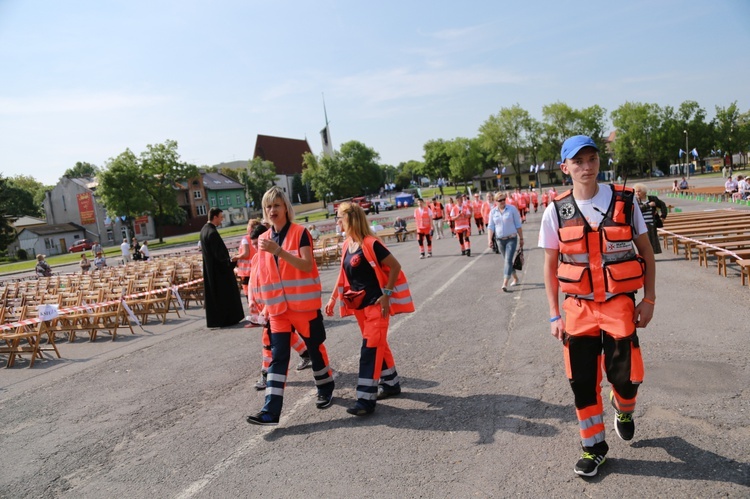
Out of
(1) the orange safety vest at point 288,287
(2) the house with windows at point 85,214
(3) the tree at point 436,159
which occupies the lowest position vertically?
(1) the orange safety vest at point 288,287

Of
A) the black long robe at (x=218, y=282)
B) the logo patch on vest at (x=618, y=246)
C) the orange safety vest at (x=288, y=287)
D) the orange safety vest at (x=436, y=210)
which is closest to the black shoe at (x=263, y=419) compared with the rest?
the orange safety vest at (x=288, y=287)

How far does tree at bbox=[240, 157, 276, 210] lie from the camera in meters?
91.1

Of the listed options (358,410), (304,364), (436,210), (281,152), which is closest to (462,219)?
(436,210)

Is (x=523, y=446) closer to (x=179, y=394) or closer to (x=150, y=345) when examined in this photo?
(x=179, y=394)

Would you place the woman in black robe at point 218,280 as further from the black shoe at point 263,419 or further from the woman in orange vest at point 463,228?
the woman in orange vest at point 463,228

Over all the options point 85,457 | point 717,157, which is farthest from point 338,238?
point 717,157

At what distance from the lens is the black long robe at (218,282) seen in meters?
9.14

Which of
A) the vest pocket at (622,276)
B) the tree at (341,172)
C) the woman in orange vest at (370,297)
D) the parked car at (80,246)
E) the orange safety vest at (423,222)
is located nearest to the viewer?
the vest pocket at (622,276)

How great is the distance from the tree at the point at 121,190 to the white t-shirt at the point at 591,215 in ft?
193

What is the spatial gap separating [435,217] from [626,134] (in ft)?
276

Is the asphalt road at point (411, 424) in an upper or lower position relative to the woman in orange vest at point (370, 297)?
lower

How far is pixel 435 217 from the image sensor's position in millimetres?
23766

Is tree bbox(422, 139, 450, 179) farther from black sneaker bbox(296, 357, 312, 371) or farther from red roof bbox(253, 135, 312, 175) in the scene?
black sneaker bbox(296, 357, 312, 371)

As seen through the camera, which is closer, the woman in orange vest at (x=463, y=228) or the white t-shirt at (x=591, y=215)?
the white t-shirt at (x=591, y=215)
